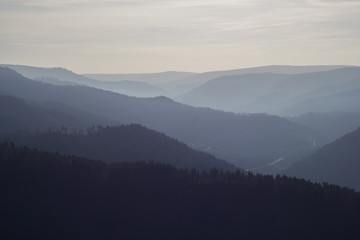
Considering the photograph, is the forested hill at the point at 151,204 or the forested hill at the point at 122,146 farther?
the forested hill at the point at 122,146

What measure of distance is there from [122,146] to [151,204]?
74426 mm

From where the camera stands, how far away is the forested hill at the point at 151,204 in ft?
308

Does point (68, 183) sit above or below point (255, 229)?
above

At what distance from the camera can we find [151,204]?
10281cm

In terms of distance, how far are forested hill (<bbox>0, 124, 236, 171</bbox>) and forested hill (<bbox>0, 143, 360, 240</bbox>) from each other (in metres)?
48.5

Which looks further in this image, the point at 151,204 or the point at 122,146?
the point at 122,146

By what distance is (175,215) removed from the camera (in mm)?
101125

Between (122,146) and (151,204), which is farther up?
(122,146)

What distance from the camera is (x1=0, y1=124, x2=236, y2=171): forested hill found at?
164 meters

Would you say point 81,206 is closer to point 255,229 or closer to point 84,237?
point 84,237

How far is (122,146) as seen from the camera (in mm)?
175875

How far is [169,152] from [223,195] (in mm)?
76583

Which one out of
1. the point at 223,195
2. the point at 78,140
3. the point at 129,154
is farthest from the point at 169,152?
the point at 223,195

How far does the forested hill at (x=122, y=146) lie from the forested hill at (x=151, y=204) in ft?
159
